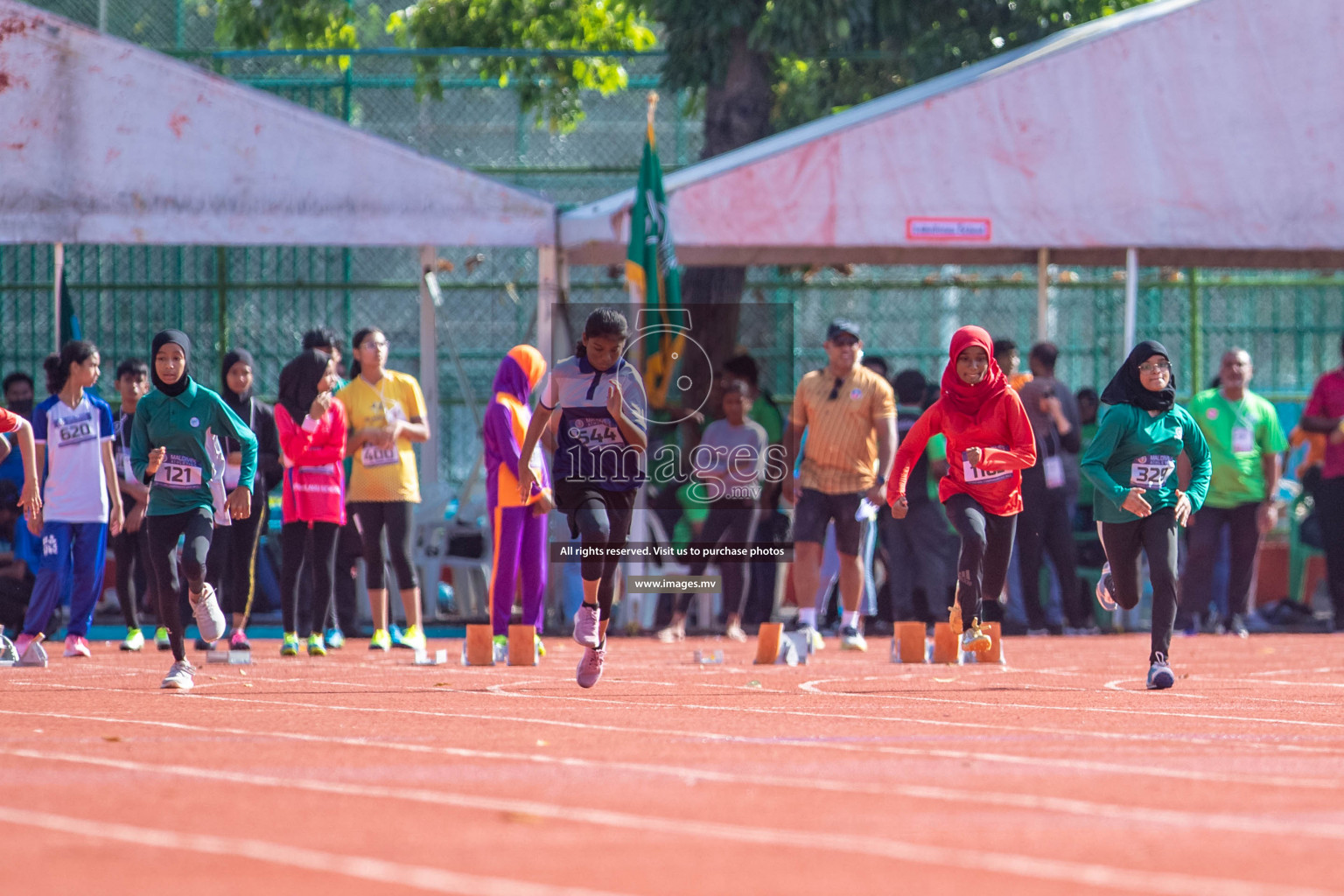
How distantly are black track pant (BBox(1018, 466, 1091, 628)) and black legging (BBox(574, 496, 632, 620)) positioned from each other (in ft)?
19.1

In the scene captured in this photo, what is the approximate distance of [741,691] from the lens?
36.2 feet

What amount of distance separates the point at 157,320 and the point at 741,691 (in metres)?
10.4

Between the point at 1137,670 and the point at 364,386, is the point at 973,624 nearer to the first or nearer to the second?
the point at 1137,670

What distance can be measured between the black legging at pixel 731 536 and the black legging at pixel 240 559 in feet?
12.0

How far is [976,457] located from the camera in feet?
38.1

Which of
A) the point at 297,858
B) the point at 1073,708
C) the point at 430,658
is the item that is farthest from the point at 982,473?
the point at 297,858

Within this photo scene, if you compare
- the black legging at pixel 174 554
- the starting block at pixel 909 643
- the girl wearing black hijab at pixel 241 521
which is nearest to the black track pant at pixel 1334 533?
the starting block at pixel 909 643

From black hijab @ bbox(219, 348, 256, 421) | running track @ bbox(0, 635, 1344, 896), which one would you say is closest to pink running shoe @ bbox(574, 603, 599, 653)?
running track @ bbox(0, 635, 1344, 896)

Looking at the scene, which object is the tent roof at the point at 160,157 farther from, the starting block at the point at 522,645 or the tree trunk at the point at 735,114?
the tree trunk at the point at 735,114

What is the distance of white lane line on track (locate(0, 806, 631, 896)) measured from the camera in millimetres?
4898

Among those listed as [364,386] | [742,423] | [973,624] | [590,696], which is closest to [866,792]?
[590,696]

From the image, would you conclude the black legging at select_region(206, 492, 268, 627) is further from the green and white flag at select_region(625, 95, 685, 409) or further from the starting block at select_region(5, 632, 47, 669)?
the green and white flag at select_region(625, 95, 685, 409)

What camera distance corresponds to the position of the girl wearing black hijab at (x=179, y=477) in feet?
36.2

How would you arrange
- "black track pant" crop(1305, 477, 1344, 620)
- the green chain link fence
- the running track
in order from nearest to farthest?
the running track
"black track pant" crop(1305, 477, 1344, 620)
the green chain link fence
